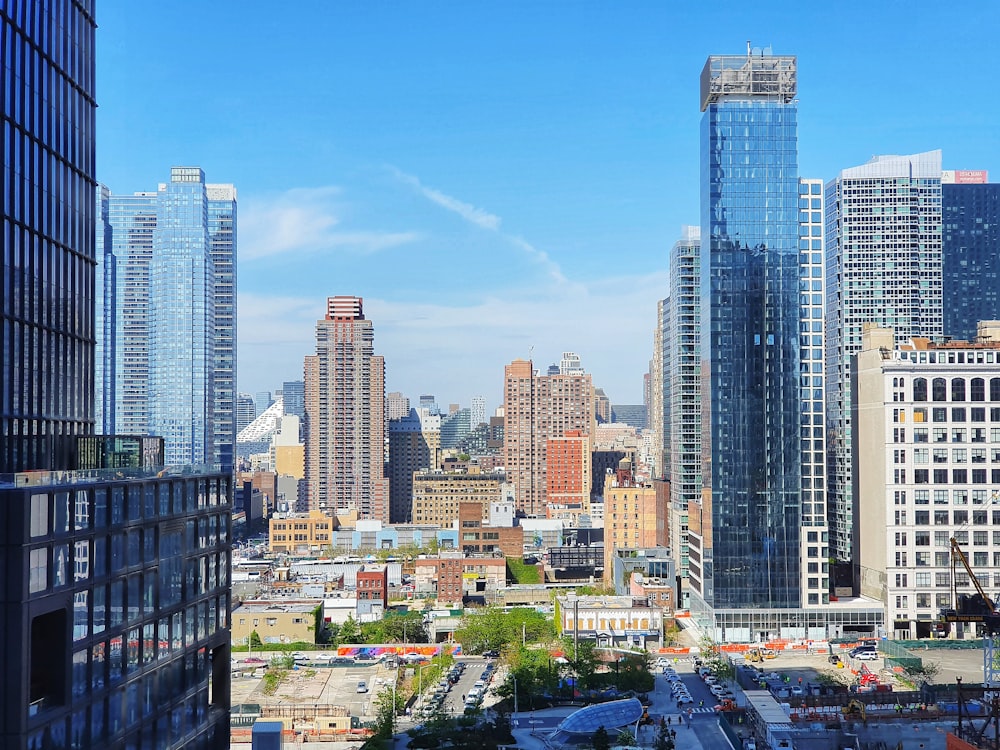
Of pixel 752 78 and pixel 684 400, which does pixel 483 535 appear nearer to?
pixel 684 400

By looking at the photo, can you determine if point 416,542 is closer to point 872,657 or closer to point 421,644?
point 421,644

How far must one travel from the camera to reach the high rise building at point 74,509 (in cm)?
2195

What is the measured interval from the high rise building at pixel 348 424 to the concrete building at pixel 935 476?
362ft

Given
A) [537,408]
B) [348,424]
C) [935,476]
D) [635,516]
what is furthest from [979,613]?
[348,424]

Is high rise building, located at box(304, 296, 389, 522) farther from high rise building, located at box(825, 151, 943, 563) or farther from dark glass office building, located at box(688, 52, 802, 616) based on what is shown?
dark glass office building, located at box(688, 52, 802, 616)

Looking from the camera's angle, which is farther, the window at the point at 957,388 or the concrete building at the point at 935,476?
the window at the point at 957,388

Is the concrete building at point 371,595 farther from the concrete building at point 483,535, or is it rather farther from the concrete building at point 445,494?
the concrete building at point 445,494

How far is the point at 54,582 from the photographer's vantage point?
22.2 meters

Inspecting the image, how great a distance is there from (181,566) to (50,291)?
14.5 metres

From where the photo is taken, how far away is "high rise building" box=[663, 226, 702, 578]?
97688mm

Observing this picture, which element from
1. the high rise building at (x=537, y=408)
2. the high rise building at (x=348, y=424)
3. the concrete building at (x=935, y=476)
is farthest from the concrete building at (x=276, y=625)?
the high rise building at (x=537, y=408)

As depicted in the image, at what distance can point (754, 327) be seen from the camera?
3036 inches

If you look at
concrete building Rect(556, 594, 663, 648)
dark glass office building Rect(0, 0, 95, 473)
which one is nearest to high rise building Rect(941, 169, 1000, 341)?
concrete building Rect(556, 594, 663, 648)

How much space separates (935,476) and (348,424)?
11829 centimetres
